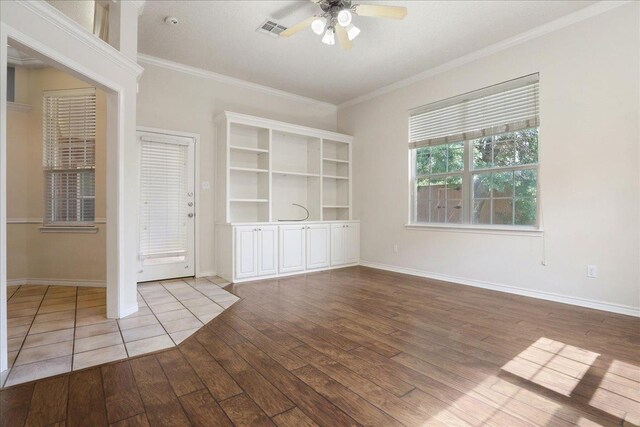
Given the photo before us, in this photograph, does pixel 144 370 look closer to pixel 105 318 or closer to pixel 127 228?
pixel 105 318

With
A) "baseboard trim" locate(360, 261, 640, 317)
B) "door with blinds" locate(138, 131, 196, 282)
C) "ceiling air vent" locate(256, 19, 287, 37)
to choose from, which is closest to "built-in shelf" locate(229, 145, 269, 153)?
"door with blinds" locate(138, 131, 196, 282)

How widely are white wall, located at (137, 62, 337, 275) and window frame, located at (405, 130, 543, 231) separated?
2599 millimetres

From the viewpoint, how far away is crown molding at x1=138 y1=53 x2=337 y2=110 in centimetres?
433

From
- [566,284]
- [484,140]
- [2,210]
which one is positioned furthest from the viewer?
[484,140]

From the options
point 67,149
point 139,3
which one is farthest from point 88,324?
point 139,3

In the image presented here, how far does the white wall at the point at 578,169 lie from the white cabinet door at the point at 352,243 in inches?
63.2

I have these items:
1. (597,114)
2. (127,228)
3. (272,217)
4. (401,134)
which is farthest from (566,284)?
(127,228)

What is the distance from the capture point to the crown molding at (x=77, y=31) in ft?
6.86

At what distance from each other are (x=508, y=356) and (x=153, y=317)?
2916 mm

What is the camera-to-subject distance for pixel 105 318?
2.92 metres

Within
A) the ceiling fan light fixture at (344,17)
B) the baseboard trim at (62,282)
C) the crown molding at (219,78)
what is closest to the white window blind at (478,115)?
the crown molding at (219,78)

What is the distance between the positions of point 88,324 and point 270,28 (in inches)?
136

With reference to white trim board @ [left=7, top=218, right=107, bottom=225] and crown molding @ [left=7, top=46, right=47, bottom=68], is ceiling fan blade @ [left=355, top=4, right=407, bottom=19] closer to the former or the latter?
white trim board @ [left=7, top=218, right=107, bottom=225]

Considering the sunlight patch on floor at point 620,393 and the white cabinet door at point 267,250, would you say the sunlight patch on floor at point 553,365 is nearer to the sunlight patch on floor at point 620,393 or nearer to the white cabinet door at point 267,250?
the sunlight patch on floor at point 620,393
